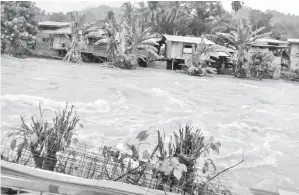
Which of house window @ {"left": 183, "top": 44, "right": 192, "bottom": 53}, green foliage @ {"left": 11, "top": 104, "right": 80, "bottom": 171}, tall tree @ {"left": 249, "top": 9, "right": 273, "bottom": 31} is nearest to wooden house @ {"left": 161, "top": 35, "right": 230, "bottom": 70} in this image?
house window @ {"left": 183, "top": 44, "right": 192, "bottom": 53}

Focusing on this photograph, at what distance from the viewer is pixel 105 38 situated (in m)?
22.9

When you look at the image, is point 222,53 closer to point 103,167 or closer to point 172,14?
point 172,14

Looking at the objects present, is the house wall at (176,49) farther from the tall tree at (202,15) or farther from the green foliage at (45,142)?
the green foliage at (45,142)

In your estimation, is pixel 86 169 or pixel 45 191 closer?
pixel 45 191

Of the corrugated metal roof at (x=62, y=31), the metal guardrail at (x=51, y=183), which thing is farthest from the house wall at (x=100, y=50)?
the metal guardrail at (x=51, y=183)

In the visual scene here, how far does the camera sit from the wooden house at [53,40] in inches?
966

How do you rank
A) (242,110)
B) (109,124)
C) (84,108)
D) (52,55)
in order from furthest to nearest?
(52,55) < (242,110) < (84,108) < (109,124)

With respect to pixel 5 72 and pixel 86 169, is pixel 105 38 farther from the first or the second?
pixel 86 169

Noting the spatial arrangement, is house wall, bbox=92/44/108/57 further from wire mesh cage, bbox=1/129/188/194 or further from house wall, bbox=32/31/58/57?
wire mesh cage, bbox=1/129/188/194

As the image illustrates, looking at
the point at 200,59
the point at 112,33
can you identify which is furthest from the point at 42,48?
the point at 200,59

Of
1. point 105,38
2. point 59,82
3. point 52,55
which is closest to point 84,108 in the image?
point 59,82

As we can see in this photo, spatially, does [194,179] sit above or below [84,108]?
above

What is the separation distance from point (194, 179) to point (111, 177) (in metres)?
0.60

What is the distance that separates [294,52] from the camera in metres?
25.7
